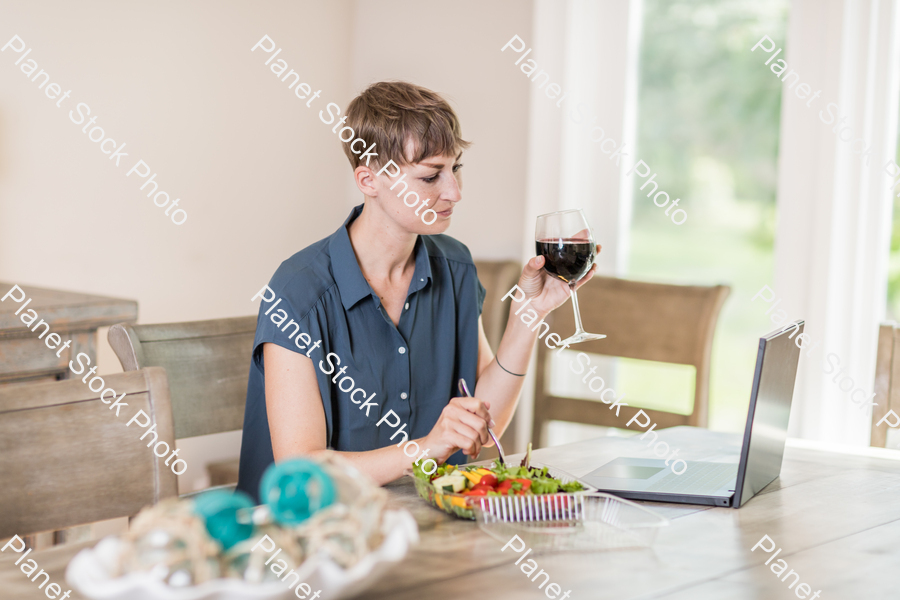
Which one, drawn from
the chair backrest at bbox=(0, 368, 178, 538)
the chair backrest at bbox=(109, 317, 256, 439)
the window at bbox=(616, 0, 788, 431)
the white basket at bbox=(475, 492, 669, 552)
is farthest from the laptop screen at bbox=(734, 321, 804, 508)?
the window at bbox=(616, 0, 788, 431)

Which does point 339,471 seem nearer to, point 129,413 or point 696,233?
point 129,413

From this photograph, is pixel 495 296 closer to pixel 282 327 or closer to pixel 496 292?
pixel 496 292

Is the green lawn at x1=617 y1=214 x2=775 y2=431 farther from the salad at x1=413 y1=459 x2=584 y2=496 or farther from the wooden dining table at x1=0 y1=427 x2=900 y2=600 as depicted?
the salad at x1=413 y1=459 x2=584 y2=496

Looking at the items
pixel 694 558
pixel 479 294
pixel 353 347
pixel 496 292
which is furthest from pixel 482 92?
pixel 694 558

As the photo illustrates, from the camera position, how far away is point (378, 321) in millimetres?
1503

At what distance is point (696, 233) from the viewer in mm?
2602

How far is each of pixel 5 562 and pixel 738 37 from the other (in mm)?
2301

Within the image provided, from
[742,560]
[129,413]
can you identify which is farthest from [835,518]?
[129,413]

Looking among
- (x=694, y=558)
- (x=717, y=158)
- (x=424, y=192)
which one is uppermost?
(x=717, y=158)

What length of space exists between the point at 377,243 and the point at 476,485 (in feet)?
2.09

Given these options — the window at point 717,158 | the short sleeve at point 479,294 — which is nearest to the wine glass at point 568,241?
the short sleeve at point 479,294

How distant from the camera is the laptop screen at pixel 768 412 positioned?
1.10 m

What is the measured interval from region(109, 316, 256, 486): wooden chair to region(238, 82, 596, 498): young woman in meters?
0.12

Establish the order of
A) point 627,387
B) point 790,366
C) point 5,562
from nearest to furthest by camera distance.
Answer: point 5,562 < point 790,366 < point 627,387
